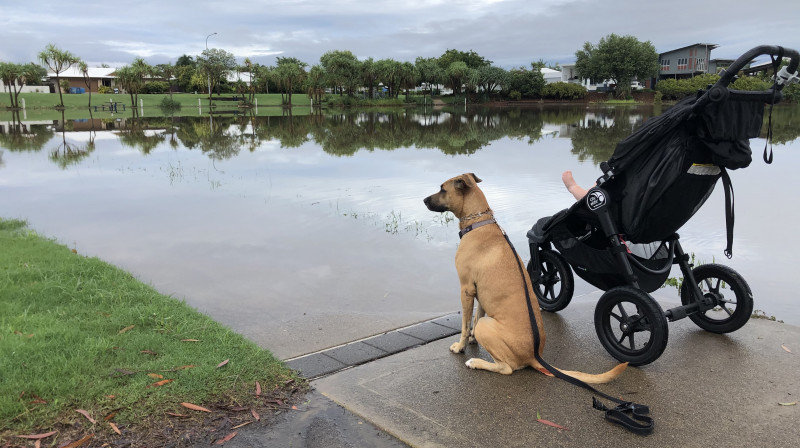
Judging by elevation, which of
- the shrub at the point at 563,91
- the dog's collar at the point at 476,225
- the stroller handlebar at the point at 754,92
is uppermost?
the shrub at the point at 563,91

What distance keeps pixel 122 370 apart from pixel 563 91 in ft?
280

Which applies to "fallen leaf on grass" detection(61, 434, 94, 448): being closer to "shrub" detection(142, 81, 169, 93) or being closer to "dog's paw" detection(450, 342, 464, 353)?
"dog's paw" detection(450, 342, 464, 353)

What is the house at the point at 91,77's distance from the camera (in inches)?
3351

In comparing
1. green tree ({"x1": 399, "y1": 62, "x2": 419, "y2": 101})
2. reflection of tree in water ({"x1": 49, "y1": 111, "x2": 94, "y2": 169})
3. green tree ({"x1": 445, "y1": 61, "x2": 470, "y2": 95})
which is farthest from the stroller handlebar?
green tree ({"x1": 445, "y1": 61, "x2": 470, "y2": 95})

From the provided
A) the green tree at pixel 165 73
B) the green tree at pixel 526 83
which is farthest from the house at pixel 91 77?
the green tree at pixel 526 83

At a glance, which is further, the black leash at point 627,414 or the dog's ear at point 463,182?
the dog's ear at point 463,182

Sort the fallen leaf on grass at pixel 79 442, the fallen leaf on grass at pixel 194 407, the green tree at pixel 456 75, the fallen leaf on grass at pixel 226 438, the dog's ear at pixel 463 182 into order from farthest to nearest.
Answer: the green tree at pixel 456 75 → the dog's ear at pixel 463 182 → the fallen leaf on grass at pixel 194 407 → the fallen leaf on grass at pixel 226 438 → the fallen leaf on grass at pixel 79 442

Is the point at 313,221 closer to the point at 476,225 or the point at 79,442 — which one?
the point at 476,225

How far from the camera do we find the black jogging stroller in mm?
3662

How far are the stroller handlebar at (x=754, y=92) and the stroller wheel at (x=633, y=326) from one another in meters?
1.42

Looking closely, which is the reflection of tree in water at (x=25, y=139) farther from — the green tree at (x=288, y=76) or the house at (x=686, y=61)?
the house at (x=686, y=61)

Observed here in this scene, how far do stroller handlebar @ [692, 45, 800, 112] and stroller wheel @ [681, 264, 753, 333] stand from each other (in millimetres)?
1480

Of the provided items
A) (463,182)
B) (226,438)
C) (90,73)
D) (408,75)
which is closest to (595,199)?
(463,182)

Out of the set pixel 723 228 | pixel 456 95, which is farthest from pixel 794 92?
pixel 723 228
